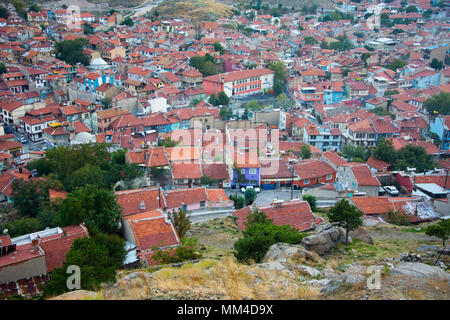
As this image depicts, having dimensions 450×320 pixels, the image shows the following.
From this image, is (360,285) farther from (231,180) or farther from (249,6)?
(249,6)

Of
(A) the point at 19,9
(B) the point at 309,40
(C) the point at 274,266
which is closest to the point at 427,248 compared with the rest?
(C) the point at 274,266

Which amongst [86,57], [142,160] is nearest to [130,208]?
[142,160]

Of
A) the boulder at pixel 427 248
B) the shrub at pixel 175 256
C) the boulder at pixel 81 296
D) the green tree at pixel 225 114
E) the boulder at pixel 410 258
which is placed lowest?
the green tree at pixel 225 114

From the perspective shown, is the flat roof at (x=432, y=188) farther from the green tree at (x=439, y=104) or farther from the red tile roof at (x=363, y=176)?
the green tree at (x=439, y=104)

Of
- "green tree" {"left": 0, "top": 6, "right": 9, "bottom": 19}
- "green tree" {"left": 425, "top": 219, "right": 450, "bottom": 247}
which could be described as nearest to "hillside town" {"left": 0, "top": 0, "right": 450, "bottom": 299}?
"green tree" {"left": 0, "top": 6, "right": 9, "bottom": 19}

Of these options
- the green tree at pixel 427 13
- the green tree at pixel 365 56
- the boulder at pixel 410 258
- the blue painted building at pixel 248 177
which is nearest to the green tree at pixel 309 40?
the green tree at pixel 365 56

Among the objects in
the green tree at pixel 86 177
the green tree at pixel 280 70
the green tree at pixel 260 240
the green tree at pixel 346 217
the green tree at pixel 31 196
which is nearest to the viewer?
the green tree at pixel 260 240

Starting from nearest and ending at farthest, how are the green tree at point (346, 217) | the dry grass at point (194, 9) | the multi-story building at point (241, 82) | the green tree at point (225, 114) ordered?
1. the green tree at point (346, 217)
2. the green tree at point (225, 114)
3. the multi-story building at point (241, 82)
4. the dry grass at point (194, 9)

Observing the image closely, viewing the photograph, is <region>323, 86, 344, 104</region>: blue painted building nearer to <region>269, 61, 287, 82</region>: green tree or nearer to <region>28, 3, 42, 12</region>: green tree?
<region>269, 61, 287, 82</region>: green tree

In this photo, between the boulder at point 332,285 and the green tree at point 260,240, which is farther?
the green tree at point 260,240
